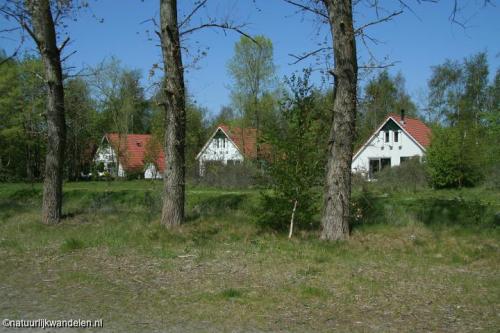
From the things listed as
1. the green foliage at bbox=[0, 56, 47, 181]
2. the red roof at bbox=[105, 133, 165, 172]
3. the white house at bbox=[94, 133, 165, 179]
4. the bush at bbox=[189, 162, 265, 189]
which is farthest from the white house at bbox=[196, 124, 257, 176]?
the green foliage at bbox=[0, 56, 47, 181]

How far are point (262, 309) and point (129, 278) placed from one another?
257 centimetres

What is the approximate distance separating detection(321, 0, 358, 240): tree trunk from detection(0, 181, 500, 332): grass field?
1.68 ft

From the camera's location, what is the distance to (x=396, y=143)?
52781 millimetres

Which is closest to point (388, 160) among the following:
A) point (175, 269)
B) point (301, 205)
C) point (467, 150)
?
point (467, 150)

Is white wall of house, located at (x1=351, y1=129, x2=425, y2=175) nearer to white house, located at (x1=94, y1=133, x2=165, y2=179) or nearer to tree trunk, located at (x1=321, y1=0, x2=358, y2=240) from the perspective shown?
white house, located at (x1=94, y1=133, x2=165, y2=179)

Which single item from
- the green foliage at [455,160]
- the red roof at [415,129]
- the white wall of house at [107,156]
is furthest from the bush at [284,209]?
the white wall of house at [107,156]

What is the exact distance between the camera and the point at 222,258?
9.51 m

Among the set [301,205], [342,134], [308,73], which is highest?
[308,73]

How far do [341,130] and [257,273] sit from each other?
3.97 meters

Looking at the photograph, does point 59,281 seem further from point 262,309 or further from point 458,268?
point 458,268

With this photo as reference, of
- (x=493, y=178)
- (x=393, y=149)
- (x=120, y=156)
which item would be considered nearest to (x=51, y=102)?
(x=493, y=178)

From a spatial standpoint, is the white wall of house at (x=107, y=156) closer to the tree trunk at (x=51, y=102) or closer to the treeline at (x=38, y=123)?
the treeline at (x=38, y=123)

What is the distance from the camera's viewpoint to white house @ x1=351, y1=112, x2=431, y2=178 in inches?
2032

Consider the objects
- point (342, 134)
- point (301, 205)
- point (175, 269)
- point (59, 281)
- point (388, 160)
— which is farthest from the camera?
point (388, 160)
